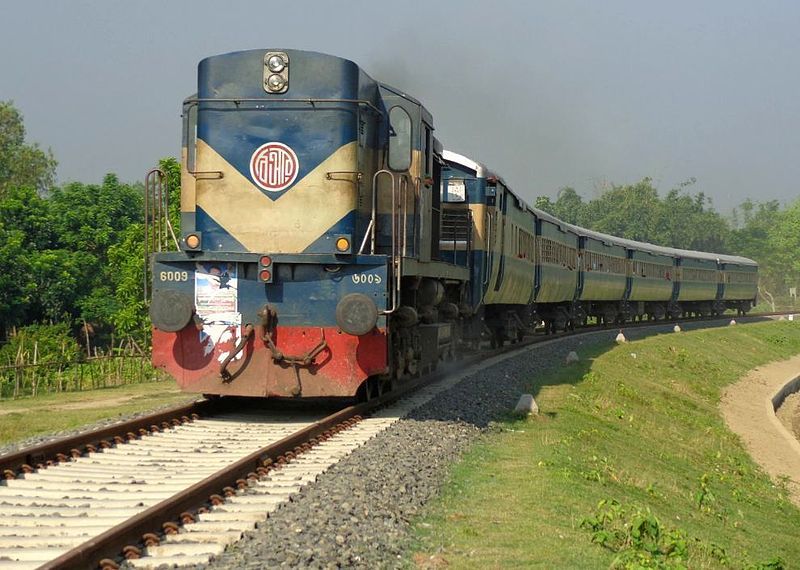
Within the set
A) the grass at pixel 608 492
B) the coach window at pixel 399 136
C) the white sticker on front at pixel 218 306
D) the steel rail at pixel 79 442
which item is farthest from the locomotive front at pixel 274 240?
the grass at pixel 608 492

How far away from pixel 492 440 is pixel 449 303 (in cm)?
404

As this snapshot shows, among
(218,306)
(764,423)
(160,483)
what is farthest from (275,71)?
(764,423)

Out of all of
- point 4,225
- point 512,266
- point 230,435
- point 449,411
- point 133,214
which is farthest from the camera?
point 133,214

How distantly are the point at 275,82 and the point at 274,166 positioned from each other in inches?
36.8

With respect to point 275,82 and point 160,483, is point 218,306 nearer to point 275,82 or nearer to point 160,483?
point 275,82

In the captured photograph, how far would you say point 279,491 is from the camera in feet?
22.9

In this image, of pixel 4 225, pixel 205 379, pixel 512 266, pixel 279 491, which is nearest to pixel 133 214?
pixel 4 225

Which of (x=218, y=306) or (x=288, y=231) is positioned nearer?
(x=218, y=306)

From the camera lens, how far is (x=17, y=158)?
62.2m

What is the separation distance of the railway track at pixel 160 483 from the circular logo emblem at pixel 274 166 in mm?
2629

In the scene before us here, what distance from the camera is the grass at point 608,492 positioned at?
6.36 metres

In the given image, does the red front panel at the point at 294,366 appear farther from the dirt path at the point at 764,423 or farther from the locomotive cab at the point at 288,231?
the dirt path at the point at 764,423

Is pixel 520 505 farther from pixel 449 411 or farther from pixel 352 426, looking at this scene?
pixel 449 411

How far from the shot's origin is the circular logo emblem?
1073 centimetres
